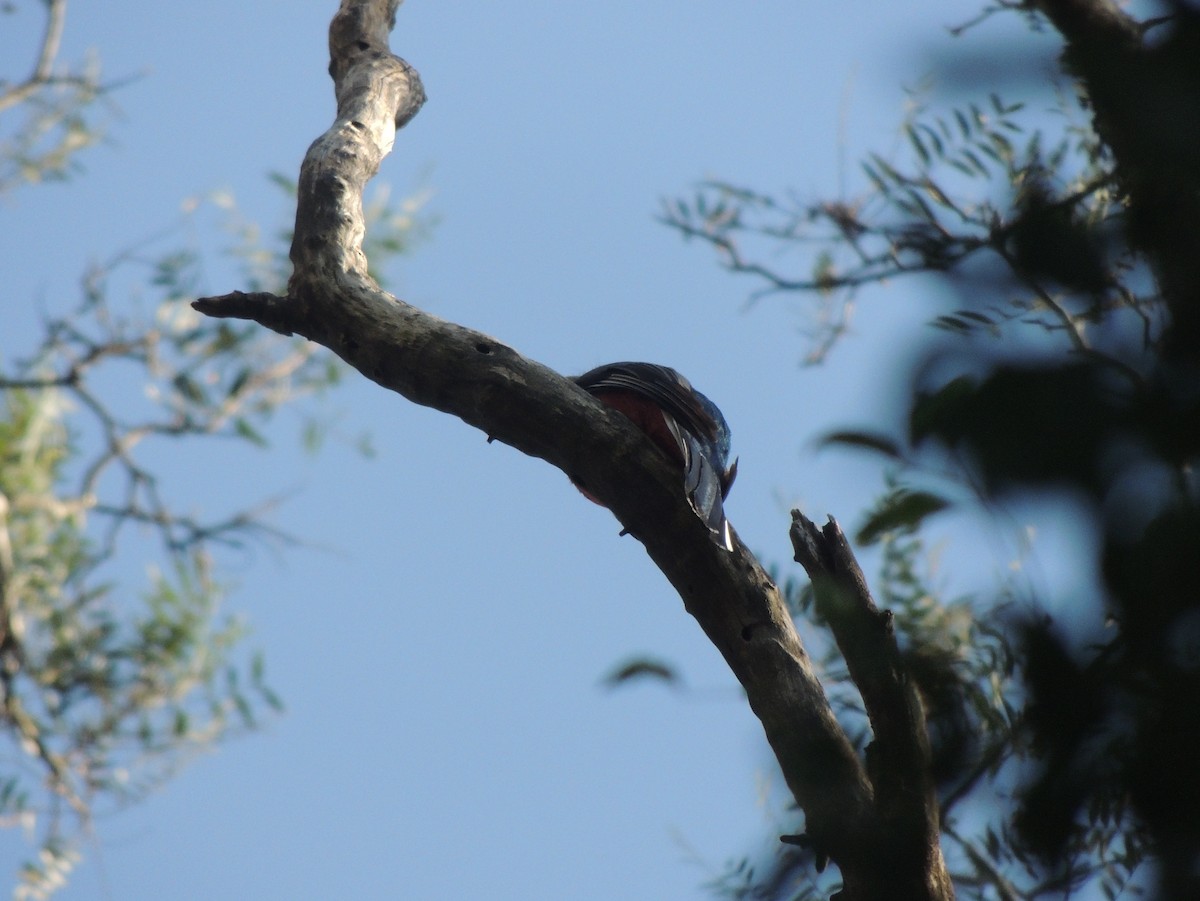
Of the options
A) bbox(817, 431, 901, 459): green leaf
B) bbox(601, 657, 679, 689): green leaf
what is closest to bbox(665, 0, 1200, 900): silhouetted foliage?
bbox(817, 431, 901, 459): green leaf

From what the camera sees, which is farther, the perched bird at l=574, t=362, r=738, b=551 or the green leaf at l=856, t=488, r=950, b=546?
the perched bird at l=574, t=362, r=738, b=551

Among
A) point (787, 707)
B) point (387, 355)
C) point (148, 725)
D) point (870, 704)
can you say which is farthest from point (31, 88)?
point (870, 704)

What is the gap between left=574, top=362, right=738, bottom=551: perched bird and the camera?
2221 millimetres

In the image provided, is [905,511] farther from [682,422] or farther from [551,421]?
[682,422]

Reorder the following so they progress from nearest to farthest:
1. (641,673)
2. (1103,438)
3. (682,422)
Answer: (1103,438) → (641,673) → (682,422)

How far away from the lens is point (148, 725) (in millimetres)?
5504

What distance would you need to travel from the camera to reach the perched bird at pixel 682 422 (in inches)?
87.4

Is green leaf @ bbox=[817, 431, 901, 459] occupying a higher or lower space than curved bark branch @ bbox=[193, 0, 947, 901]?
lower

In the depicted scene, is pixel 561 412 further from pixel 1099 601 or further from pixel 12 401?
pixel 12 401

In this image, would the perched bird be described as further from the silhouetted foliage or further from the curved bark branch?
the silhouetted foliage

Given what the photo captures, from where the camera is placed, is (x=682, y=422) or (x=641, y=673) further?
(x=682, y=422)

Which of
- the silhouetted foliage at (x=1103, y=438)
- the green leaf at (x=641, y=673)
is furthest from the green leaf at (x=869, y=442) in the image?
the green leaf at (x=641, y=673)

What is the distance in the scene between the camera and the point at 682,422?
2.43 m

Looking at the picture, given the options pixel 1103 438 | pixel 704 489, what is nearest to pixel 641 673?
pixel 704 489
